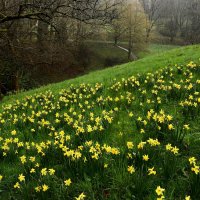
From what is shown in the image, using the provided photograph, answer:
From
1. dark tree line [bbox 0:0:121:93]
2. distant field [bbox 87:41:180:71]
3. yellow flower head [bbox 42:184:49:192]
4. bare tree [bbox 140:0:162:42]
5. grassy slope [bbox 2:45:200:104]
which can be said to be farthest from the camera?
bare tree [bbox 140:0:162:42]

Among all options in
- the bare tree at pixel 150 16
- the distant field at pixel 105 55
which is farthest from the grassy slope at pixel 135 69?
the bare tree at pixel 150 16

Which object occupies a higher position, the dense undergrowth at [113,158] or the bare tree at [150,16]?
the bare tree at [150,16]

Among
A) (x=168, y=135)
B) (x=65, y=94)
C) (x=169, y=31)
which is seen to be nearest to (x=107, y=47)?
(x=169, y=31)

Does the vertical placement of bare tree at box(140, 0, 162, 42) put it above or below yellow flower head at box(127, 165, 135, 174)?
above

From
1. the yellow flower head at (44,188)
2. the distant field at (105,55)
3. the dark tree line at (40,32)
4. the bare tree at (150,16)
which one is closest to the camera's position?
the yellow flower head at (44,188)

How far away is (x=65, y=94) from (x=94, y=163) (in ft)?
17.9

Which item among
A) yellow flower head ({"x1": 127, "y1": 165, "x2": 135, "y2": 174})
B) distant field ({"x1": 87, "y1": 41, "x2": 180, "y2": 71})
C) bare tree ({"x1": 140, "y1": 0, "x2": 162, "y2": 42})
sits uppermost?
bare tree ({"x1": 140, "y1": 0, "x2": 162, "y2": 42})

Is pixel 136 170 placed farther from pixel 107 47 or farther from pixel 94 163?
pixel 107 47

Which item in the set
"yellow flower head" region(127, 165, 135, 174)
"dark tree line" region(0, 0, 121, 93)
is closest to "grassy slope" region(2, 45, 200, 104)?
"dark tree line" region(0, 0, 121, 93)

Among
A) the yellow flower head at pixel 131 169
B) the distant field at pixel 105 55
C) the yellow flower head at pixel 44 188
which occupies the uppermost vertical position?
the yellow flower head at pixel 131 169

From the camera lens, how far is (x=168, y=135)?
16.1 ft

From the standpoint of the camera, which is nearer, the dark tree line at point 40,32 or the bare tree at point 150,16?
the dark tree line at point 40,32

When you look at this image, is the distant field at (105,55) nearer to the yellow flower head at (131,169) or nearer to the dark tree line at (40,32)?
the dark tree line at (40,32)

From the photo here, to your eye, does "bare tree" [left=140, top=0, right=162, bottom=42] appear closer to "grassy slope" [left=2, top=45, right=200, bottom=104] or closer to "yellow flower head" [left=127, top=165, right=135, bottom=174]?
"grassy slope" [left=2, top=45, right=200, bottom=104]
